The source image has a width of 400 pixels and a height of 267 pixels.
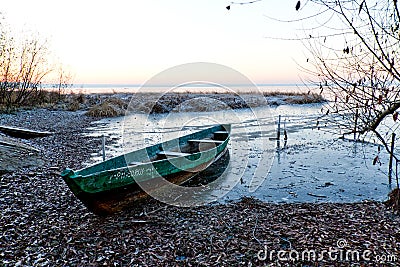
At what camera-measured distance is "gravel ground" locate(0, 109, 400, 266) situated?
139 inches

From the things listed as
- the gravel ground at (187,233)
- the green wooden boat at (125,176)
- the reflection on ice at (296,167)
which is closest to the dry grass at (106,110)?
the reflection on ice at (296,167)

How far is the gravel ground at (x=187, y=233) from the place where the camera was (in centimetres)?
352

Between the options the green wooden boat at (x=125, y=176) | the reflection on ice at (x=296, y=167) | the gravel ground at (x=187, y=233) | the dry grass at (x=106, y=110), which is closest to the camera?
the gravel ground at (x=187, y=233)

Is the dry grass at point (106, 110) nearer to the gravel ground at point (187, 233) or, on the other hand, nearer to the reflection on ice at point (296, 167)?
the reflection on ice at point (296, 167)

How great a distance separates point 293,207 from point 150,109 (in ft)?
65.6

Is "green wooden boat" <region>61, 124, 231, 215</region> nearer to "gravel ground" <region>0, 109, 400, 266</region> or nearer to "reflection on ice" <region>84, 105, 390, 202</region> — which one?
"gravel ground" <region>0, 109, 400, 266</region>

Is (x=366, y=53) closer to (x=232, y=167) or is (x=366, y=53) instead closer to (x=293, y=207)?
(x=293, y=207)

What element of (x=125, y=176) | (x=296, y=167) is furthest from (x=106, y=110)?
(x=125, y=176)

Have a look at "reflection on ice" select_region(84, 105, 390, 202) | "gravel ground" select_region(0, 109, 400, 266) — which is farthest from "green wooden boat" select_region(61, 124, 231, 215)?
"reflection on ice" select_region(84, 105, 390, 202)

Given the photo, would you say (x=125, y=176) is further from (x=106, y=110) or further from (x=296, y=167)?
(x=106, y=110)

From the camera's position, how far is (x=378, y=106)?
2555mm

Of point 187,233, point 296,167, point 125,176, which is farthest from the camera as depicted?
point 296,167

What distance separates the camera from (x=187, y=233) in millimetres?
4199

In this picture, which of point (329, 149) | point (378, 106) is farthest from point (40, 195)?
point (329, 149)
